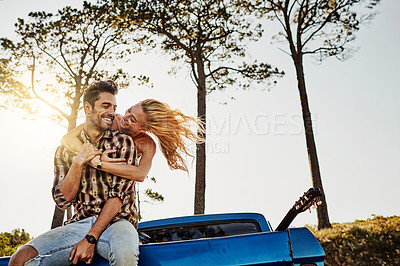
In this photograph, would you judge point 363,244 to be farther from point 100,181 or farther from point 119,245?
point 119,245

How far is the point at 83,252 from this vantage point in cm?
216

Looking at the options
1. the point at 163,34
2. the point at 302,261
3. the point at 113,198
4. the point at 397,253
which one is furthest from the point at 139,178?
the point at 163,34

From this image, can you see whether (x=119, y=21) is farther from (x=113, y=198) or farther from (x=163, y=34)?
(x=113, y=198)

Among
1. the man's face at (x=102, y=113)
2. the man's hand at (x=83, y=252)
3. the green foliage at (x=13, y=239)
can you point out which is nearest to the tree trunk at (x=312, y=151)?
the green foliage at (x=13, y=239)

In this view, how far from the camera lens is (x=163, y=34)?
14.9 meters

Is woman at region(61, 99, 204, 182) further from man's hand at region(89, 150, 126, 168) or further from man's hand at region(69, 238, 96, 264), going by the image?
man's hand at region(69, 238, 96, 264)

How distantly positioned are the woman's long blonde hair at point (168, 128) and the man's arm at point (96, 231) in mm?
1120

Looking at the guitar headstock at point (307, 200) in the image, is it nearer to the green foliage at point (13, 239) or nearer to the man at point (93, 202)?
the man at point (93, 202)

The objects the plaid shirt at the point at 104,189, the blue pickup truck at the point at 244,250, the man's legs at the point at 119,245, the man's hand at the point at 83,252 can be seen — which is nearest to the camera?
the blue pickup truck at the point at 244,250

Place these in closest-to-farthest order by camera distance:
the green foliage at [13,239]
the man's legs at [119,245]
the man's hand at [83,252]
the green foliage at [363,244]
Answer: the man's legs at [119,245] < the man's hand at [83,252] < the green foliage at [363,244] < the green foliage at [13,239]

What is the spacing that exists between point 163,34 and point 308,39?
5.53 metres

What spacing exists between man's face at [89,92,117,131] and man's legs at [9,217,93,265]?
86 centimetres

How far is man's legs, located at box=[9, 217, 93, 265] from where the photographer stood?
225 centimetres

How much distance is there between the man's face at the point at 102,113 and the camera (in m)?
2.96
